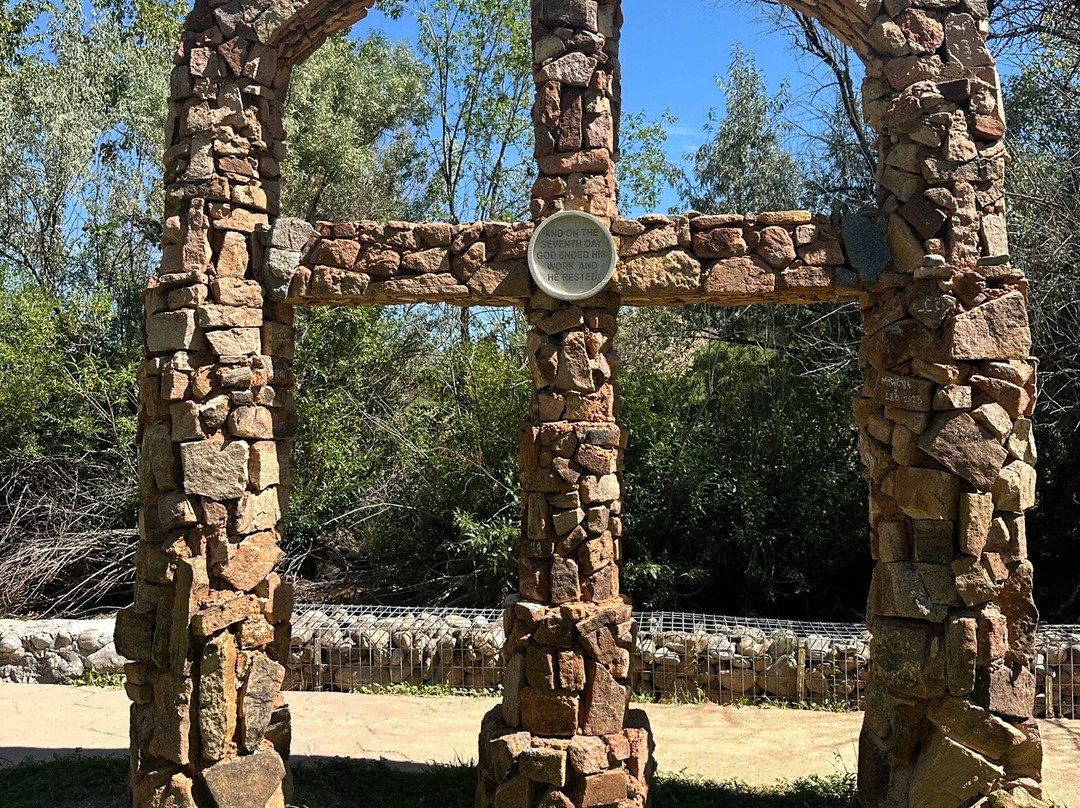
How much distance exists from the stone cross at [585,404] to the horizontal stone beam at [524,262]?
2 cm

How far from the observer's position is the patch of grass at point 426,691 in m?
7.62

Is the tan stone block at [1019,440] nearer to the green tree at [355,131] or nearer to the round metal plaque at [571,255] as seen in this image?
the round metal plaque at [571,255]

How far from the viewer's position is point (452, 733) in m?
6.54

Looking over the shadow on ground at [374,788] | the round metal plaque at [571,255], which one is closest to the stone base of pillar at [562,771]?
the shadow on ground at [374,788]

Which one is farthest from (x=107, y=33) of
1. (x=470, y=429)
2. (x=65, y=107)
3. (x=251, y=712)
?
(x=251, y=712)

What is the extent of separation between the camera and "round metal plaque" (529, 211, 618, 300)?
4578 millimetres

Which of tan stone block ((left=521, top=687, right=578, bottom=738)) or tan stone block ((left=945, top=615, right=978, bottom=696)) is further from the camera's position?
tan stone block ((left=521, top=687, right=578, bottom=738))

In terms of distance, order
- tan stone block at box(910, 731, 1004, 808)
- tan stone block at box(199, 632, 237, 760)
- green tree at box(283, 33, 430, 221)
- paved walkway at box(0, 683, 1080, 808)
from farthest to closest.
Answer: green tree at box(283, 33, 430, 221)
paved walkway at box(0, 683, 1080, 808)
tan stone block at box(199, 632, 237, 760)
tan stone block at box(910, 731, 1004, 808)

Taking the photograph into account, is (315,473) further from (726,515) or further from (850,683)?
(850,683)

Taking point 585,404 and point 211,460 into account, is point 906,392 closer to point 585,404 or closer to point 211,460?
point 585,404

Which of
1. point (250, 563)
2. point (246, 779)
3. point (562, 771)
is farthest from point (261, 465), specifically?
point (562, 771)

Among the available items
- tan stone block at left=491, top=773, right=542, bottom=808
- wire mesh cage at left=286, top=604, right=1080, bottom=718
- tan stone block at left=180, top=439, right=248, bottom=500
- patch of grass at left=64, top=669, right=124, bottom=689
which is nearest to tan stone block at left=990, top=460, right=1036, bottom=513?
tan stone block at left=491, top=773, right=542, bottom=808

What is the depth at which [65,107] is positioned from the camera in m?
13.0

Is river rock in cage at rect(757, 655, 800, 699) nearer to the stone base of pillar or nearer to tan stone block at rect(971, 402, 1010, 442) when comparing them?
the stone base of pillar
